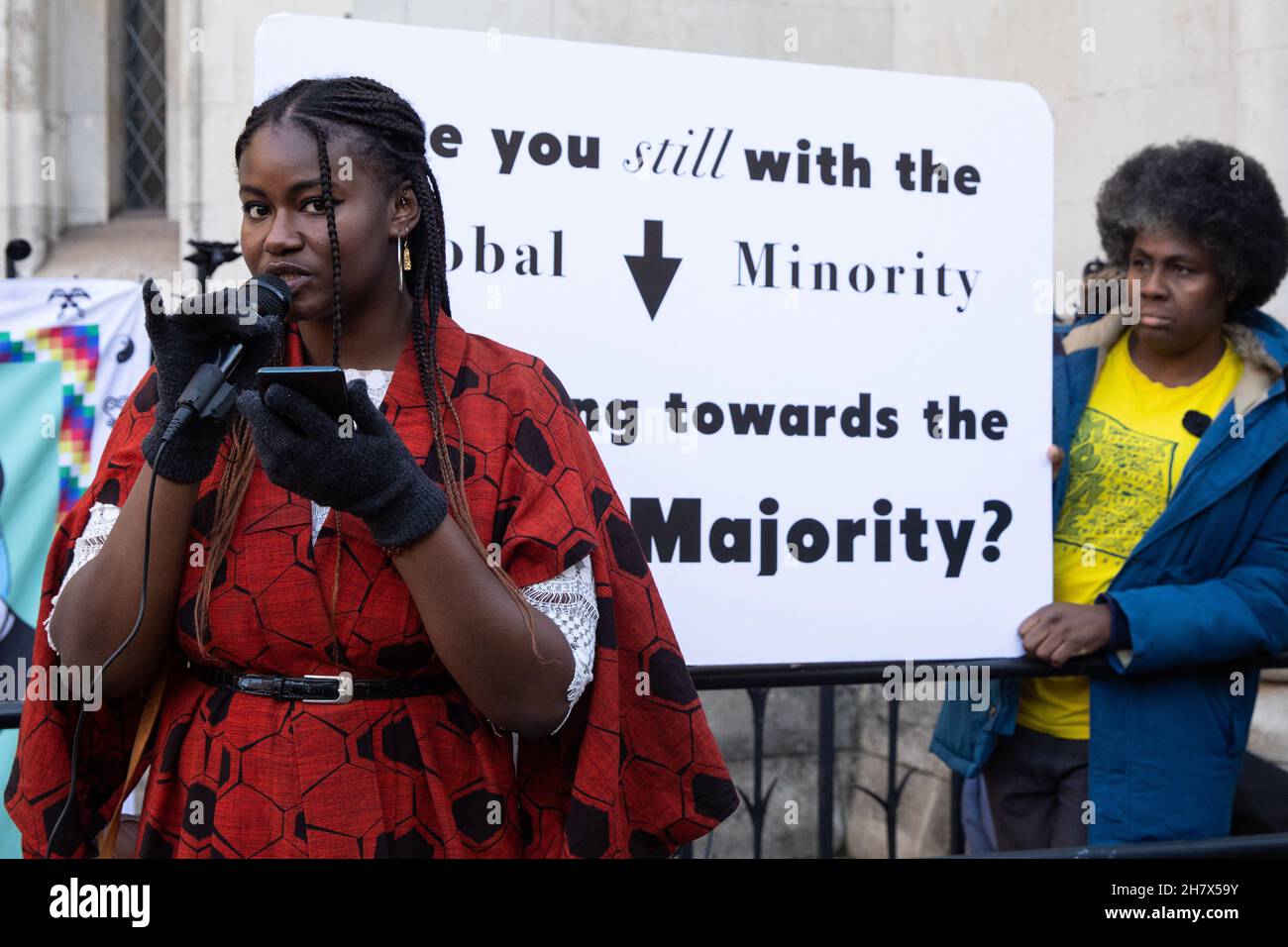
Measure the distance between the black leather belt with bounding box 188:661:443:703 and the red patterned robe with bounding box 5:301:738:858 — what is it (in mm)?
11

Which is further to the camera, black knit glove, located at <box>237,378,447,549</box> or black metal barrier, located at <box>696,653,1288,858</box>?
black metal barrier, located at <box>696,653,1288,858</box>

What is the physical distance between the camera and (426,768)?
176cm

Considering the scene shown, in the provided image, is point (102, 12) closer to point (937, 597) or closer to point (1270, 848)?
point (937, 597)

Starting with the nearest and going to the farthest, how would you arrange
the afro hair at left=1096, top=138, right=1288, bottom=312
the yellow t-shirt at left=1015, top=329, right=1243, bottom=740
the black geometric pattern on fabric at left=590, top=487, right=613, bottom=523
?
the black geometric pattern on fabric at left=590, top=487, right=613, bottom=523 < the yellow t-shirt at left=1015, top=329, right=1243, bottom=740 < the afro hair at left=1096, top=138, right=1288, bottom=312

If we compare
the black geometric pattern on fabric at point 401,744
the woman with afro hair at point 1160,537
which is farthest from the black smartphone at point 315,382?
the woman with afro hair at point 1160,537

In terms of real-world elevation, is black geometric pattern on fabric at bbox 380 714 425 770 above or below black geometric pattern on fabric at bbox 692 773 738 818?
above

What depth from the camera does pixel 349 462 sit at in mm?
1596

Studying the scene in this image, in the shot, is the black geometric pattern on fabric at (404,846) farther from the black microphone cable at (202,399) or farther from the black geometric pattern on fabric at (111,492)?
the black geometric pattern on fabric at (111,492)

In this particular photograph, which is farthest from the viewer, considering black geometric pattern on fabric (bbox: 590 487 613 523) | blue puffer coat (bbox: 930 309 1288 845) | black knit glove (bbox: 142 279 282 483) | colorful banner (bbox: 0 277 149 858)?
colorful banner (bbox: 0 277 149 858)

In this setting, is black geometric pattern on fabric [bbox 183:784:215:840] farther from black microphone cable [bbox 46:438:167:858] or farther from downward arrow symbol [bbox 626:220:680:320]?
downward arrow symbol [bbox 626:220:680:320]

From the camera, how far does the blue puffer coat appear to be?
2.96 m

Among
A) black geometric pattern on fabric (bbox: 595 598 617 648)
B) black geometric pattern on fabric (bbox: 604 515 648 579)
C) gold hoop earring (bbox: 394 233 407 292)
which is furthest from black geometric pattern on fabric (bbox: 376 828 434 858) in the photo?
gold hoop earring (bbox: 394 233 407 292)

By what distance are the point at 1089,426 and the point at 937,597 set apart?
613 millimetres

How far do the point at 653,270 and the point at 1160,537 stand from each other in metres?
1.27
